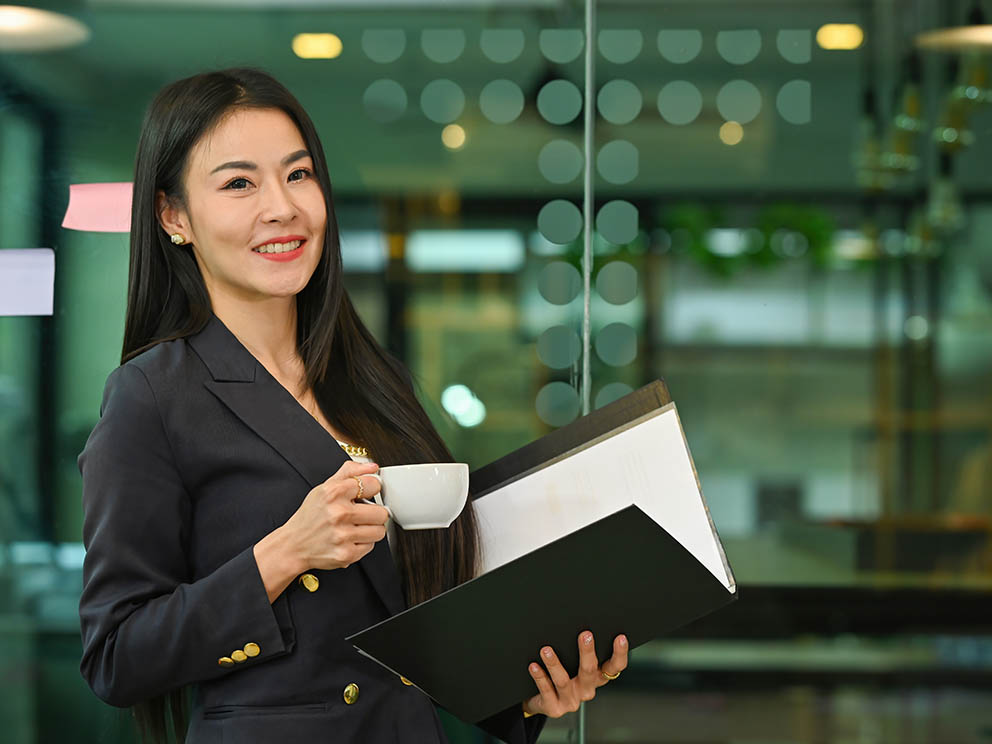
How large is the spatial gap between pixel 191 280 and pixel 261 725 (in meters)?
0.49

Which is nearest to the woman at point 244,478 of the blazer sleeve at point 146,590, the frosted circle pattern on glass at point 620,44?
the blazer sleeve at point 146,590

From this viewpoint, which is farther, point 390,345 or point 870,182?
point 870,182

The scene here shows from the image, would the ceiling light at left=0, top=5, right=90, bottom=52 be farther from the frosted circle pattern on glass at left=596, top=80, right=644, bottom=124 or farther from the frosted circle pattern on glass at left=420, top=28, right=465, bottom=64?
the frosted circle pattern on glass at left=596, top=80, right=644, bottom=124

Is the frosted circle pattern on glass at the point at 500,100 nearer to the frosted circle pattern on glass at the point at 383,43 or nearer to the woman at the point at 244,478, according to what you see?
the frosted circle pattern on glass at the point at 383,43

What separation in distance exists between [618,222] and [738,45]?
680 millimetres

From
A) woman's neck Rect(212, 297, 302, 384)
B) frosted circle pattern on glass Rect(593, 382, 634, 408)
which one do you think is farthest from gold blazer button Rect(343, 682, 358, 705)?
frosted circle pattern on glass Rect(593, 382, 634, 408)

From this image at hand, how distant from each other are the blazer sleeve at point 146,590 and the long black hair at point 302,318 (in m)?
0.15

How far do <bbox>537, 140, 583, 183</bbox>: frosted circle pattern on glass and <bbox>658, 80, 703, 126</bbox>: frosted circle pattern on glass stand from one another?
1.35 meters

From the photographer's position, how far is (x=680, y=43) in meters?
3.08

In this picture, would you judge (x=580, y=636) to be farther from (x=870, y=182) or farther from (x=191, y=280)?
(x=870, y=182)

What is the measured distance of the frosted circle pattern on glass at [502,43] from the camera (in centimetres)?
207

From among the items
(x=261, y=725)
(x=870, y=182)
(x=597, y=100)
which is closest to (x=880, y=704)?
(x=870, y=182)

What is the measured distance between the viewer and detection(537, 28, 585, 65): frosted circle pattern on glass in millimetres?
2102

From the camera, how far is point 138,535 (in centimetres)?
110
